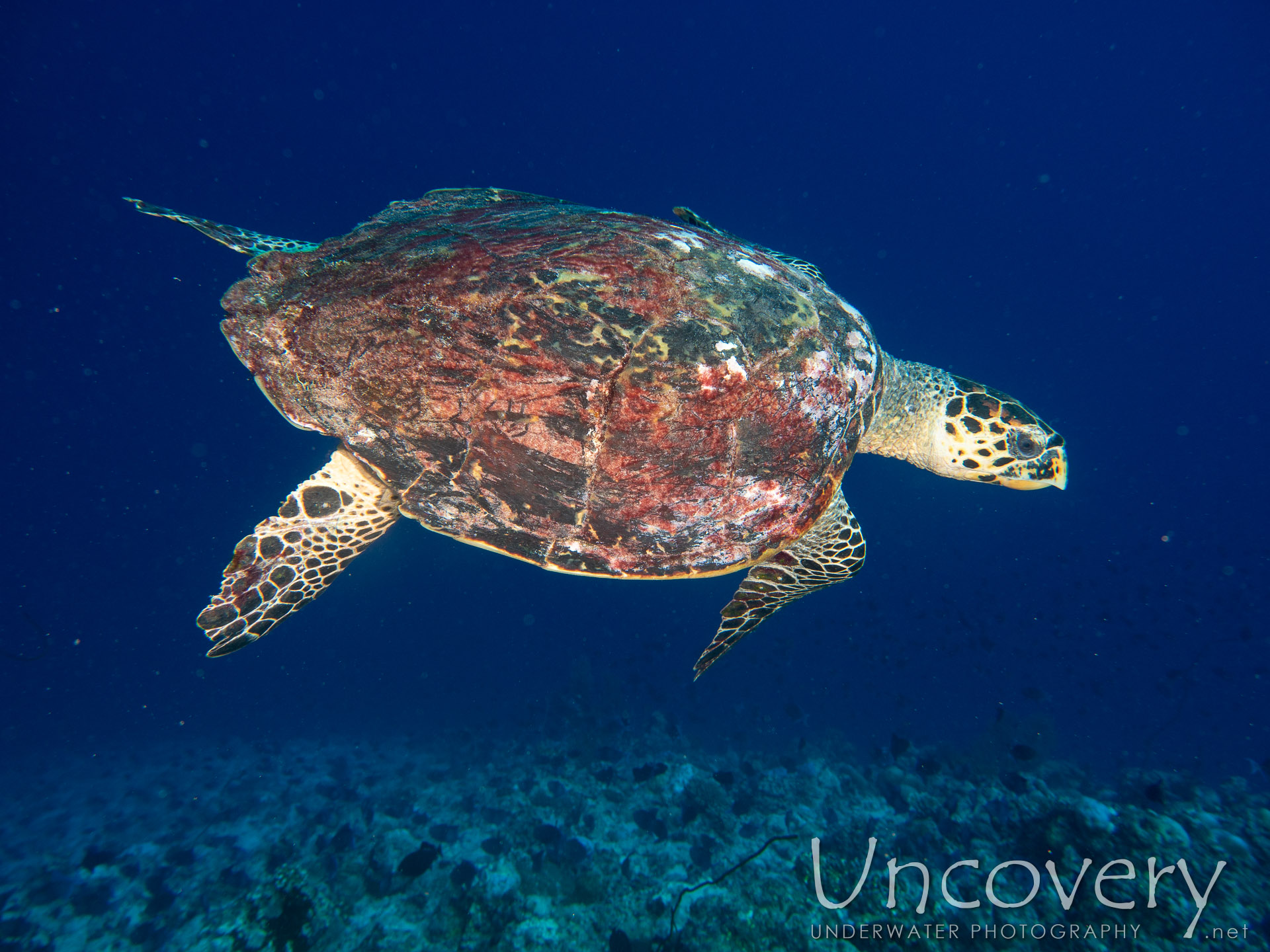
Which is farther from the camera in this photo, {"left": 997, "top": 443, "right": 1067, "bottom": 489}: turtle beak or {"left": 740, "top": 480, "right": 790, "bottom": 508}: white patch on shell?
{"left": 997, "top": 443, "right": 1067, "bottom": 489}: turtle beak

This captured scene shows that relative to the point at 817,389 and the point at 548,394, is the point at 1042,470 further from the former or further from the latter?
the point at 548,394

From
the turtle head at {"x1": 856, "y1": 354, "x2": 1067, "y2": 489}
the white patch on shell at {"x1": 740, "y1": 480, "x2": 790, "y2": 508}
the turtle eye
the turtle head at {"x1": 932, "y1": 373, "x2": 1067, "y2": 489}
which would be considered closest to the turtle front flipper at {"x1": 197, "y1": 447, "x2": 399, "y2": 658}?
the white patch on shell at {"x1": 740, "y1": 480, "x2": 790, "y2": 508}

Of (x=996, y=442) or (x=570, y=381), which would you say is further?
(x=996, y=442)

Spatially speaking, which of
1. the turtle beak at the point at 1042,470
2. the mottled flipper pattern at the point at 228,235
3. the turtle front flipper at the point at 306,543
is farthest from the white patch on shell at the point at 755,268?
the mottled flipper pattern at the point at 228,235

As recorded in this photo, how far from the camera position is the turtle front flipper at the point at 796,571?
12.2 feet

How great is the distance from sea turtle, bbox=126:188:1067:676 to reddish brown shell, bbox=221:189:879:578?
0.5 inches

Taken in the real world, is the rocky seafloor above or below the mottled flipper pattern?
below

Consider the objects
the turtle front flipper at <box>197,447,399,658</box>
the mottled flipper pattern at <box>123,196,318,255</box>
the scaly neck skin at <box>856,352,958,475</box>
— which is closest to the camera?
the turtle front flipper at <box>197,447,399,658</box>

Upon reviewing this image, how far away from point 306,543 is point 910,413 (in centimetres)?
517

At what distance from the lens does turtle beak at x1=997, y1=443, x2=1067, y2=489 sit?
4.20m

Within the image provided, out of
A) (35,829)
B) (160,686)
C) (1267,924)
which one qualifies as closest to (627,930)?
(1267,924)

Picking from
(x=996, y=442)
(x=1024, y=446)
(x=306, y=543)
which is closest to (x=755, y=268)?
(x=996, y=442)

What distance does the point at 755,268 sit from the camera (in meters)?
3.19

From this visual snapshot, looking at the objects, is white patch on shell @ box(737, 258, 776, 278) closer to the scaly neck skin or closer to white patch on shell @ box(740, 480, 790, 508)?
white patch on shell @ box(740, 480, 790, 508)
